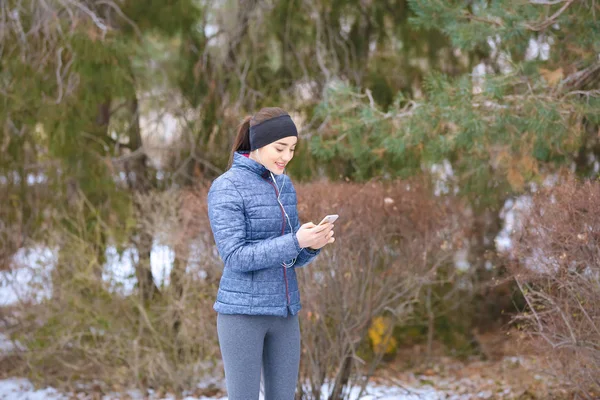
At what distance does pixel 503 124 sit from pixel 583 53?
84 cm

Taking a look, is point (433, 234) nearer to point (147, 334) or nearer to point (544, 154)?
point (544, 154)

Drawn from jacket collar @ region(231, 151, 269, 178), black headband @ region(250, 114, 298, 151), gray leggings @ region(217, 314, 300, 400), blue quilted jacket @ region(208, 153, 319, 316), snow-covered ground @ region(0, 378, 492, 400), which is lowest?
snow-covered ground @ region(0, 378, 492, 400)

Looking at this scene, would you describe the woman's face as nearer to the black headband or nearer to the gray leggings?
the black headband

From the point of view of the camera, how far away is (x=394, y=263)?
503 cm

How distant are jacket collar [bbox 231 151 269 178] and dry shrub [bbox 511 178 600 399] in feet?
5.98

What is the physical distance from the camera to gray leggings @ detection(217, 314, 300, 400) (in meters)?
2.74

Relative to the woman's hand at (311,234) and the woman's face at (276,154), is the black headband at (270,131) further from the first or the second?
the woman's hand at (311,234)

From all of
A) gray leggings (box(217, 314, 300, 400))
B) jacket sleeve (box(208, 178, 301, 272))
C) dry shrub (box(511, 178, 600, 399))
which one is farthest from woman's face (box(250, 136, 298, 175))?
dry shrub (box(511, 178, 600, 399))

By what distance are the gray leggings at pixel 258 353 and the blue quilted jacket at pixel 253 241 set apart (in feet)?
0.18

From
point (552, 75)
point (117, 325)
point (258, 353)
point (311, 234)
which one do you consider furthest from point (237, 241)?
point (117, 325)

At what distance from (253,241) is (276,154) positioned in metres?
0.32

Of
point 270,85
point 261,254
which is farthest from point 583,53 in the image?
point 261,254

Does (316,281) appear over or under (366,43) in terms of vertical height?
under

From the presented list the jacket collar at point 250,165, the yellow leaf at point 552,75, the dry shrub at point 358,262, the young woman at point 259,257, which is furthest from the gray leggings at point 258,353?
the yellow leaf at point 552,75
